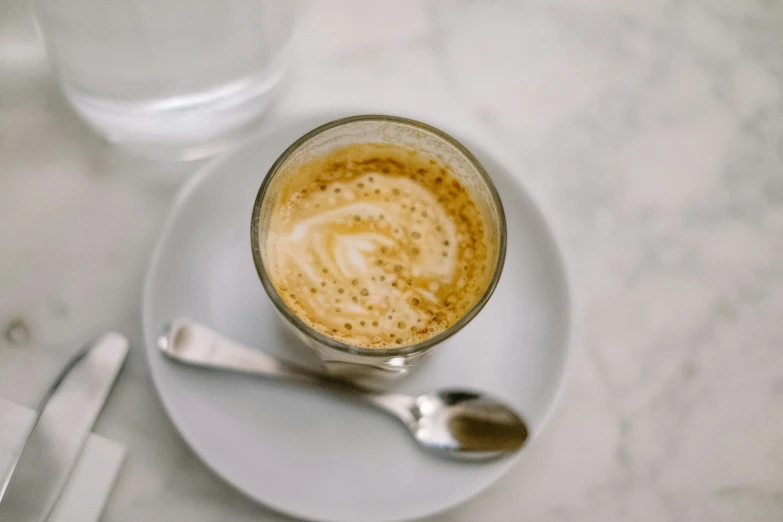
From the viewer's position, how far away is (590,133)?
0.88m

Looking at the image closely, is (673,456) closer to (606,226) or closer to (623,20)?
(606,226)

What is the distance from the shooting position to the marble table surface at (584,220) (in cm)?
71

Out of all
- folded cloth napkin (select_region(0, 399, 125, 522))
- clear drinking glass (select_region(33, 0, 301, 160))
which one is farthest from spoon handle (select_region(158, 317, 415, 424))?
clear drinking glass (select_region(33, 0, 301, 160))

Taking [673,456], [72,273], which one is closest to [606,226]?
[673,456]

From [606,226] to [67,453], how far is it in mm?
645

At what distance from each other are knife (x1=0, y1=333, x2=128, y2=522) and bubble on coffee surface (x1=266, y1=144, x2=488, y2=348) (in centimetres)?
19

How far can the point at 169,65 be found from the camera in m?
0.73

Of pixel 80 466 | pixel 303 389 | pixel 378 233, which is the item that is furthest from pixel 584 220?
pixel 80 466

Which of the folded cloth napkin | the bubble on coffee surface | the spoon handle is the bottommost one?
the folded cloth napkin

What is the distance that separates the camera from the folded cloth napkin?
A: 2.07 feet

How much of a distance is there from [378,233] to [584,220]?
0.89 feet

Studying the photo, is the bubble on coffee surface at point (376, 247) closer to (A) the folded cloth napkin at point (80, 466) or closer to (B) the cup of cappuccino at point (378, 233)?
(B) the cup of cappuccino at point (378, 233)

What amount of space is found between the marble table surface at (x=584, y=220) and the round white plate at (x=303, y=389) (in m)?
0.06

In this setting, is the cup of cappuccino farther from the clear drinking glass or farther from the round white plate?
the clear drinking glass
